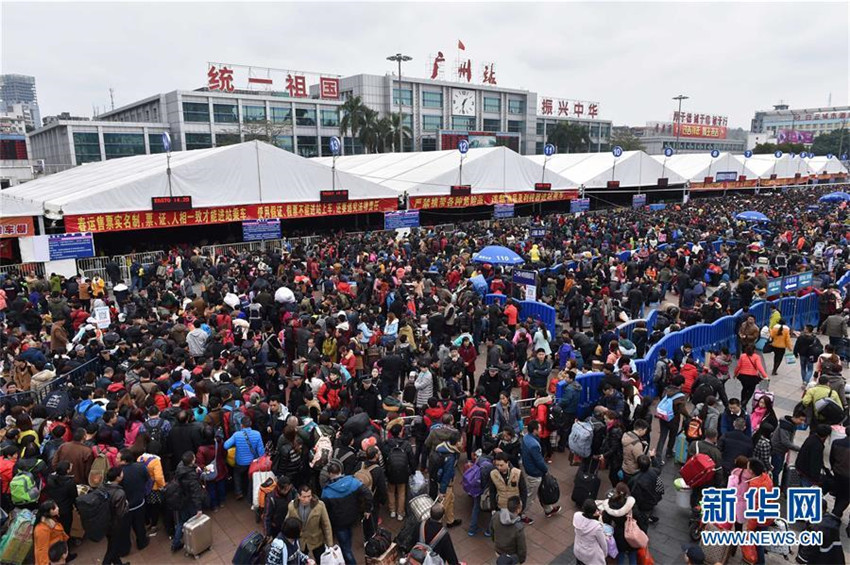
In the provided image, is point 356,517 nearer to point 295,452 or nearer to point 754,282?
point 295,452

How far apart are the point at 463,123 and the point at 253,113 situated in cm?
2814

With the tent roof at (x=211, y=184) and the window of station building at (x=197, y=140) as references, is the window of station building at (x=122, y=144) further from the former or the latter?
the tent roof at (x=211, y=184)

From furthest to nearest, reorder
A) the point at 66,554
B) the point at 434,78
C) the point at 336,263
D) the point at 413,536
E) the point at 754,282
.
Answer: the point at 434,78 → the point at 336,263 → the point at 754,282 → the point at 66,554 → the point at 413,536

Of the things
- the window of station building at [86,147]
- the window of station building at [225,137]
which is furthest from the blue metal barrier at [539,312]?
the window of station building at [86,147]

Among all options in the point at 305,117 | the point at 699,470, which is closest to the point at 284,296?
the point at 699,470

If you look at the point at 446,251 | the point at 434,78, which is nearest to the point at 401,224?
the point at 446,251

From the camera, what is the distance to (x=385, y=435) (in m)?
7.38

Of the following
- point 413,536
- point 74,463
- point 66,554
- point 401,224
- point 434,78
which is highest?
point 434,78

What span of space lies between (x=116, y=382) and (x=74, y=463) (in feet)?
6.17

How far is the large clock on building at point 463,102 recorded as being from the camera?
240 feet

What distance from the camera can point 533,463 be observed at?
678 cm

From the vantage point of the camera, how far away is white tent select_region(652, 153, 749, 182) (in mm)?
41906

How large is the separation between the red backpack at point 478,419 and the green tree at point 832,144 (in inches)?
4483

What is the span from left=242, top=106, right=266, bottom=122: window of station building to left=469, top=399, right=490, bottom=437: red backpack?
6044 centimetres
